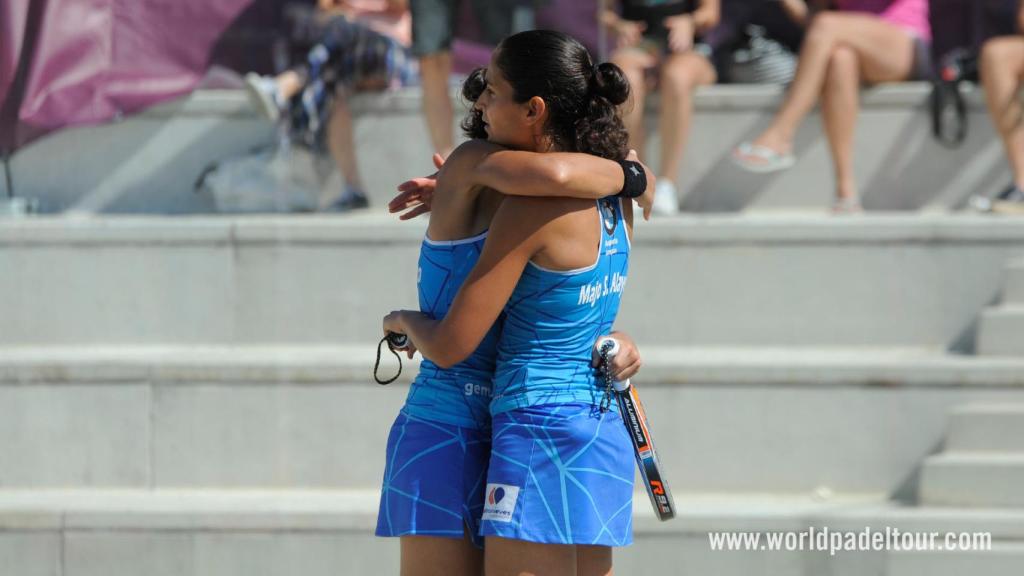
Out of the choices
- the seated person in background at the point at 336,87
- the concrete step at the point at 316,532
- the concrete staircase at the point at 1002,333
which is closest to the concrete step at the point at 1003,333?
the concrete staircase at the point at 1002,333

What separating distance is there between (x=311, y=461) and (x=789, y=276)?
1793 millimetres

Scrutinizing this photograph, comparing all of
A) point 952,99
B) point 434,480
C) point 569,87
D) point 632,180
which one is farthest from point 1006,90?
point 434,480

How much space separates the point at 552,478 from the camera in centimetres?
269

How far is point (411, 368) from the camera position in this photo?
459 centimetres

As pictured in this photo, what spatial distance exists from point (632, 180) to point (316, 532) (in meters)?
2.15

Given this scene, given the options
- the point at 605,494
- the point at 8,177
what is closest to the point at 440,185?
the point at 605,494

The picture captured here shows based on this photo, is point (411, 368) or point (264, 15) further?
point (264, 15)

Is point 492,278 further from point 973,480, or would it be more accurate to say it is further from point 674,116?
point 674,116

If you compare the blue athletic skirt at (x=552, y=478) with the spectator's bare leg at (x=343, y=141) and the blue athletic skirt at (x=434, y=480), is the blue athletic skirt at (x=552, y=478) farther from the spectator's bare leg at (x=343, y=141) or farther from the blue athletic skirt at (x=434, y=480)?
the spectator's bare leg at (x=343, y=141)

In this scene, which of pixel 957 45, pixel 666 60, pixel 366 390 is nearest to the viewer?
pixel 366 390

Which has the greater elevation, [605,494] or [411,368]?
[605,494]

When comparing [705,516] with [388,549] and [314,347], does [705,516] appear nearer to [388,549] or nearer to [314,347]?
[388,549]

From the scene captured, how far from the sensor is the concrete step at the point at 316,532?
4.34 meters

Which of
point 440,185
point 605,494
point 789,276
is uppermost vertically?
point 440,185
